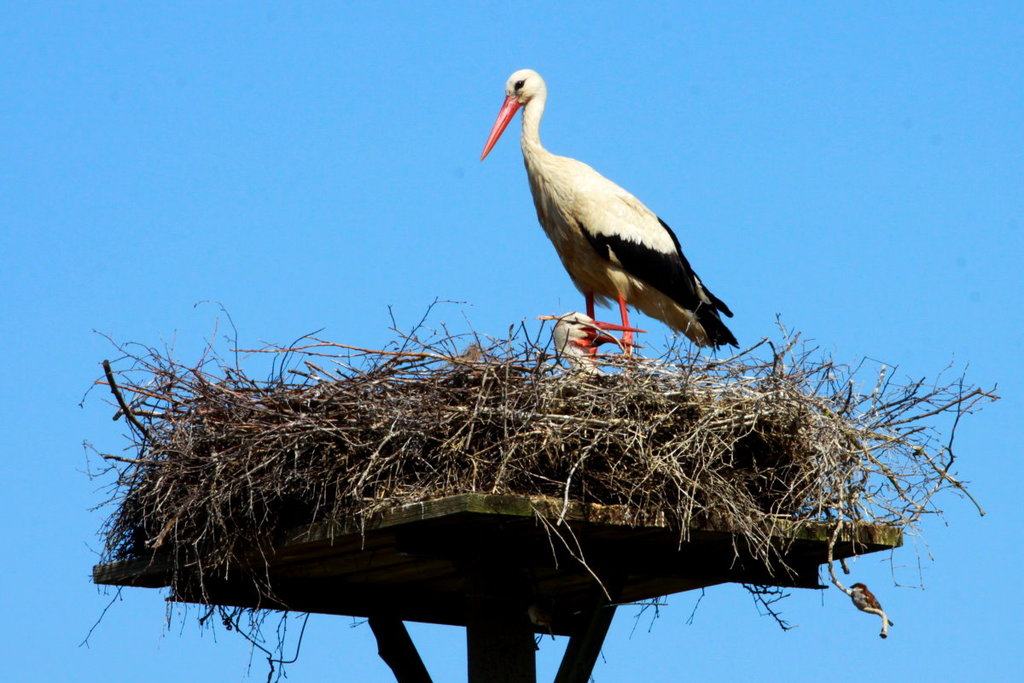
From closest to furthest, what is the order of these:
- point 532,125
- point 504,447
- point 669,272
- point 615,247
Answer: point 504,447 < point 615,247 < point 669,272 < point 532,125

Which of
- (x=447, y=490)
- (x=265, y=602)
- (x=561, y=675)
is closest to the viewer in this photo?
(x=447, y=490)

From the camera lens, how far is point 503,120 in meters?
8.23

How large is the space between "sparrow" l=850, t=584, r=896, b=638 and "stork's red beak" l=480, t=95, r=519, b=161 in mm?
3928

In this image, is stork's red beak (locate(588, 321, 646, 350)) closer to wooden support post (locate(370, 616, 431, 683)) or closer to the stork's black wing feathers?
the stork's black wing feathers

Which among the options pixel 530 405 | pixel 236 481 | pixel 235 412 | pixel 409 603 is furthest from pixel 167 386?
pixel 530 405

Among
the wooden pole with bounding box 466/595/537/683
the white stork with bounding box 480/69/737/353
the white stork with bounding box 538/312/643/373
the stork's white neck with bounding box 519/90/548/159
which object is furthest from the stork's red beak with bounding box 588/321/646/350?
the wooden pole with bounding box 466/595/537/683

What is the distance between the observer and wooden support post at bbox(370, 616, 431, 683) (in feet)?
18.0

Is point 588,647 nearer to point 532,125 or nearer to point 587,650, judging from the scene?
point 587,650

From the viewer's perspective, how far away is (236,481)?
4.98m

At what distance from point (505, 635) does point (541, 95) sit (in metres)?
3.96

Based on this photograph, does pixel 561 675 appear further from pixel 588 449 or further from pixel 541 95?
pixel 541 95

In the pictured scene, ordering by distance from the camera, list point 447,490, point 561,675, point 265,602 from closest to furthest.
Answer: point 447,490, point 561,675, point 265,602

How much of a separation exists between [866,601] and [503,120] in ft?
13.5

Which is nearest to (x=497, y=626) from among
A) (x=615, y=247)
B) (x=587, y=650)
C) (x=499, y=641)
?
(x=499, y=641)
